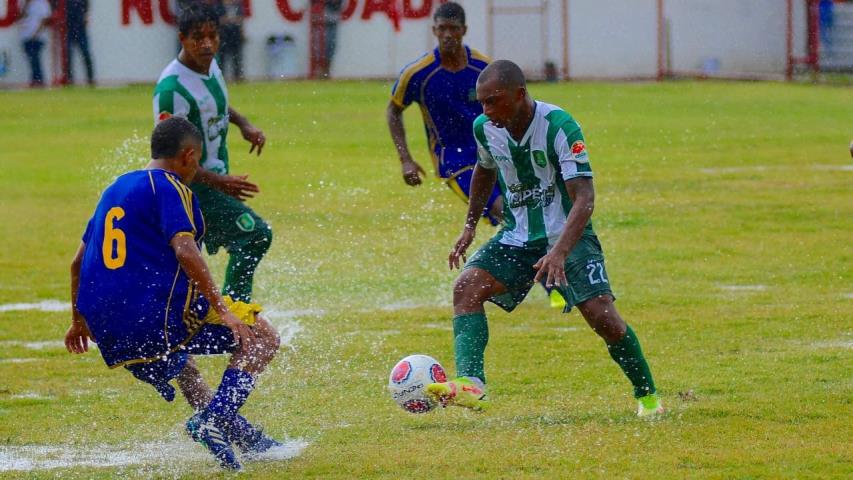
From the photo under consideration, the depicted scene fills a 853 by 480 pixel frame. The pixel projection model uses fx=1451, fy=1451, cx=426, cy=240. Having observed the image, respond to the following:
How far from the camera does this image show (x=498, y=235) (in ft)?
21.8

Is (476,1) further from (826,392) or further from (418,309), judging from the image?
(826,392)

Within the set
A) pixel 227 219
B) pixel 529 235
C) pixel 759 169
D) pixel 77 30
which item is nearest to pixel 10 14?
pixel 77 30

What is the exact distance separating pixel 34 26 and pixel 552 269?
22910mm

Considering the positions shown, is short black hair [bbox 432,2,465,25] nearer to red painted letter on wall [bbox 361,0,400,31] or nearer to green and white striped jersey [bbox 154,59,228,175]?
green and white striped jersey [bbox 154,59,228,175]

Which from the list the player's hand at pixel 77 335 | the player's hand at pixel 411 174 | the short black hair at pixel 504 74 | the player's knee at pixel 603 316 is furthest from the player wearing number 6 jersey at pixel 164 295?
the player's hand at pixel 411 174

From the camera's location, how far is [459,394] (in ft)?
20.0

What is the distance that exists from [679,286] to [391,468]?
4812 millimetres

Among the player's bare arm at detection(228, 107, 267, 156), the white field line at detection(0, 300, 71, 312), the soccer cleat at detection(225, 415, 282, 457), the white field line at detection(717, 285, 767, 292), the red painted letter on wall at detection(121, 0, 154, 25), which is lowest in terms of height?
the white field line at detection(717, 285, 767, 292)

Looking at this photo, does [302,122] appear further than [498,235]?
Yes

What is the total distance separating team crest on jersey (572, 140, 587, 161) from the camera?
6.22m

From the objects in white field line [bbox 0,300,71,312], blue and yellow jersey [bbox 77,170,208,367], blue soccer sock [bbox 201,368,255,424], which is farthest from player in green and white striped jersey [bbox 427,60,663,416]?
white field line [bbox 0,300,71,312]

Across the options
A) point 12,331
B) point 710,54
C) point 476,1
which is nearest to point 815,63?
point 710,54

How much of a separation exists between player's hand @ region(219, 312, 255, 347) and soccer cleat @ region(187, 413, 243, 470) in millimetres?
378

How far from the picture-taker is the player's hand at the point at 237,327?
551cm
